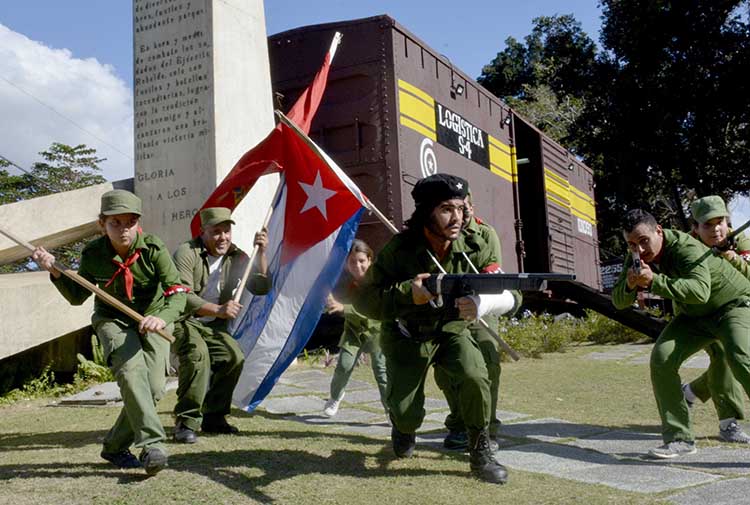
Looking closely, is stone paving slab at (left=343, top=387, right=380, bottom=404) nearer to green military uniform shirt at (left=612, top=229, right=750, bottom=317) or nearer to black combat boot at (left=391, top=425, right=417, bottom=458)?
black combat boot at (left=391, top=425, right=417, bottom=458)

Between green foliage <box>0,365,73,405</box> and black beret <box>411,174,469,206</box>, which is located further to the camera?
green foliage <box>0,365,73,405</box>

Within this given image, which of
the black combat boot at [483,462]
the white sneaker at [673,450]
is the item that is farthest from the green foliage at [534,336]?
the black combat boot at [483,462]

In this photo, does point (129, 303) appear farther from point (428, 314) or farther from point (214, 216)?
point (428, 314)

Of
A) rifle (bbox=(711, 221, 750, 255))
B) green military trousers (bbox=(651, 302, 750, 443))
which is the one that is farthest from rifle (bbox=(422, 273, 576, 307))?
rifle (bbox=(711, 221, 750, 255))

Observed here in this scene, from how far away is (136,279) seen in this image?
408 cm

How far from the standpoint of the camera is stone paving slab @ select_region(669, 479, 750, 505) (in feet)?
10.5

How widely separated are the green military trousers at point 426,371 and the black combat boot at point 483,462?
0.16 feet

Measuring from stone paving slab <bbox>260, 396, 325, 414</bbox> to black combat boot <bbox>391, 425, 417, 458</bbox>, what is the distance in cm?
193

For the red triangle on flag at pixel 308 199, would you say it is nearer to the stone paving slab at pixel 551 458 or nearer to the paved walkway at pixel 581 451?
the paved walkway at pixel 581 451

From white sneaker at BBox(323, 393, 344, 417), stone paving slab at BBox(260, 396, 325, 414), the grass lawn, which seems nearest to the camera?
the grass lawn

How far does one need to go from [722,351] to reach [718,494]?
5.11ft

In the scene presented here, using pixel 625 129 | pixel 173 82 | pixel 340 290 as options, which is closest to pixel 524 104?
pixel 625 129

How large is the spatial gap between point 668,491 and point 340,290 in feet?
8.53

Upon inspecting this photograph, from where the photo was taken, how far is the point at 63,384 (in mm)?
7945
